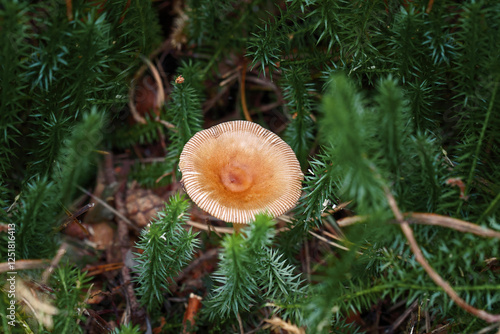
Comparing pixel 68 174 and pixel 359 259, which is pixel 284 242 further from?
pixel 68 174

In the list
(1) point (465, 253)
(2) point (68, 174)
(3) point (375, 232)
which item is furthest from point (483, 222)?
(2) point (68, 174)

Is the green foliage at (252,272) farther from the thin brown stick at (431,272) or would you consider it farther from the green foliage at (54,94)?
the green foliage at (54,94)

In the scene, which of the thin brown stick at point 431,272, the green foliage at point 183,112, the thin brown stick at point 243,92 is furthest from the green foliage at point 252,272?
the thin brown stick at point 243,92

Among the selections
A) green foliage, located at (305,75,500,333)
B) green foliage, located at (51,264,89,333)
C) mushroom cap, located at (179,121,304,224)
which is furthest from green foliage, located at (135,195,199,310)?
green foliage, located at (305,75,500,333)

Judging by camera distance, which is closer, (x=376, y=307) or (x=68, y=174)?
(x=68, y=174)

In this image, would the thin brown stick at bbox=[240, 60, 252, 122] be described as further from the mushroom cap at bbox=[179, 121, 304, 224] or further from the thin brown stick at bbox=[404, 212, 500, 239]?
the thin brown stick at bbox=[404, 212, 500, 239]

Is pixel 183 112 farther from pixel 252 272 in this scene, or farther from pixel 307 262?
pixel 307 262
